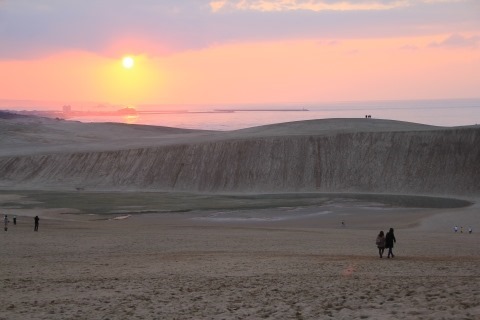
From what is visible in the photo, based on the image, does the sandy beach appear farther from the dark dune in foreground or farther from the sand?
the dark dune in foreground

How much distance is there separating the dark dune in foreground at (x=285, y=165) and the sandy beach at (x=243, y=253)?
0.46 meters

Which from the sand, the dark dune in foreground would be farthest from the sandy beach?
the dark dune in foreground

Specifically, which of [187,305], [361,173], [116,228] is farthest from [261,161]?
[187,305]

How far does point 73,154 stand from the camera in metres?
68.5

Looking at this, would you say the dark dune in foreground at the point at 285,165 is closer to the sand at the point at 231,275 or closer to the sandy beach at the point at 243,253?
the sandy beach at the point at 243,253

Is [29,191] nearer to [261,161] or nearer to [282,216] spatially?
[261,161]

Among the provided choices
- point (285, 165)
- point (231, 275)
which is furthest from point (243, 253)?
point (285, 165)

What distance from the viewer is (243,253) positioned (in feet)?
69.4

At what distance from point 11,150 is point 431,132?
5178cm

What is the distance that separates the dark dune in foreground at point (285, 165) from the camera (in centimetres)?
5544

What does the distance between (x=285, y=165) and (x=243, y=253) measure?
3898 cm

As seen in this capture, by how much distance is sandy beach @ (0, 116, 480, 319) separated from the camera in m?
12.0

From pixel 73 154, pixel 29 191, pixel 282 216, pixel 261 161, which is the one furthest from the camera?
pixel 73 154

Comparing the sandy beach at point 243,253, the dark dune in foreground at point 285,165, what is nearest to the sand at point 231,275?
the sandy beach at point 243,253
